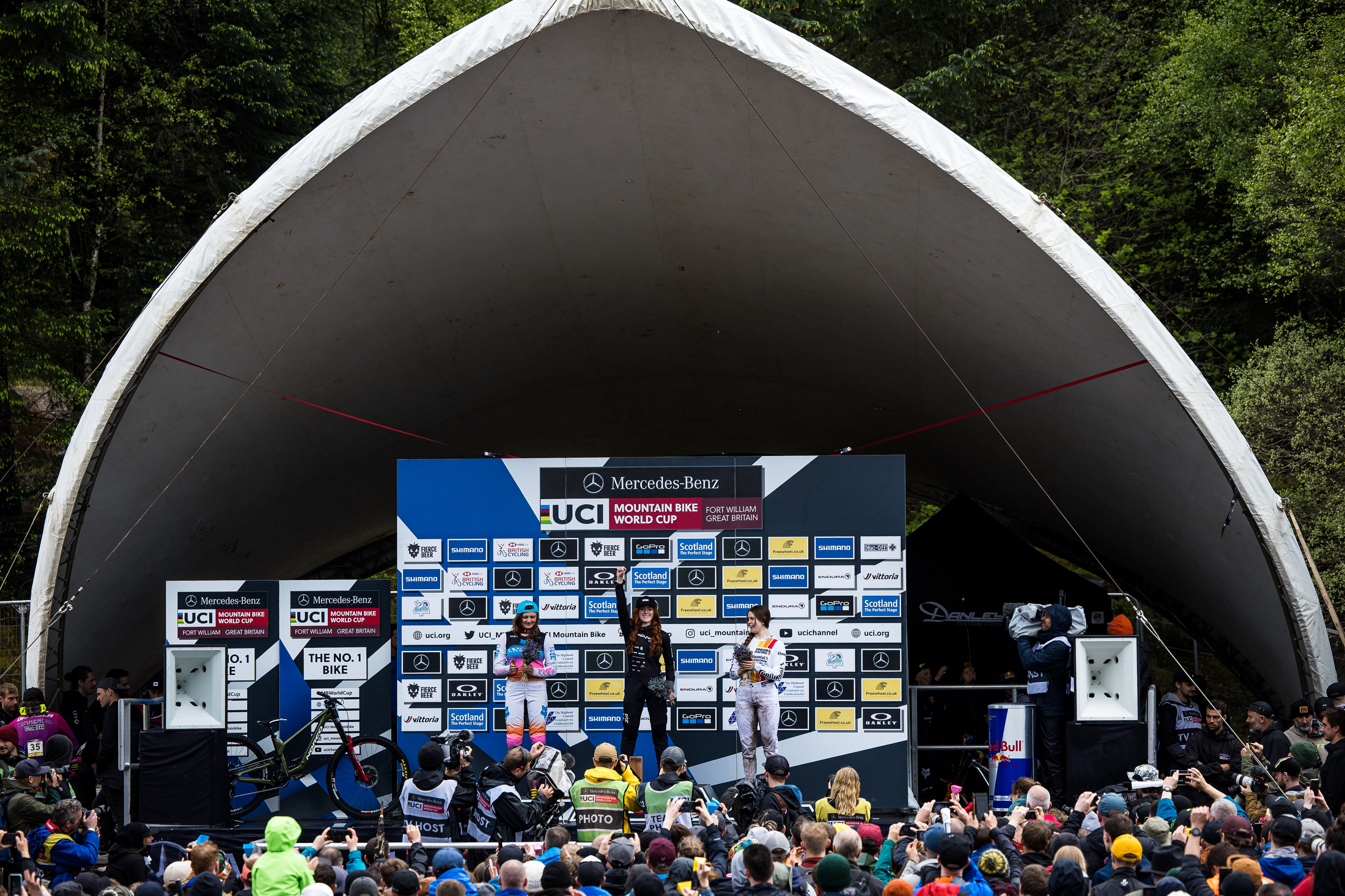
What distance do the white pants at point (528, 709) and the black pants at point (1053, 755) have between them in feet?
14.4

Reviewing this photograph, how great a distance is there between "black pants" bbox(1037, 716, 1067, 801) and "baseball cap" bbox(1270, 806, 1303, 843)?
454cm

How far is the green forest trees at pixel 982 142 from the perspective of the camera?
17.0 meters

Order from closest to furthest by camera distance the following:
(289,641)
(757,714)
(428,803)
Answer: (428,803) < (757,714) < (289,641)

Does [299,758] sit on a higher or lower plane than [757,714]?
lower

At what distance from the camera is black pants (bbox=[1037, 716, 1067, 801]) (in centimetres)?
1047

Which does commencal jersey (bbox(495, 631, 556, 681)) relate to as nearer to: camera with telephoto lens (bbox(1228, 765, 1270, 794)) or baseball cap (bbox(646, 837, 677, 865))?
baseball cap (bbox(646, 837, 677, 865))

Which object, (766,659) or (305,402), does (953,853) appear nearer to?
(766,659)

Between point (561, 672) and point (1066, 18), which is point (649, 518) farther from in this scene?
point (1066, 18)

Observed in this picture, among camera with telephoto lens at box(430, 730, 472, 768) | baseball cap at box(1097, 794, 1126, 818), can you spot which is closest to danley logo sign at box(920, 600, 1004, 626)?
camera with telephoto lens at box(430, 730, 472, 768)

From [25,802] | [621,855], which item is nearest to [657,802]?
[621,855]

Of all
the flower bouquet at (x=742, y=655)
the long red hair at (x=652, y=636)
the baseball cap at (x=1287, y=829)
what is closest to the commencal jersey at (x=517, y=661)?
the long red hair at (x=652, y=636)

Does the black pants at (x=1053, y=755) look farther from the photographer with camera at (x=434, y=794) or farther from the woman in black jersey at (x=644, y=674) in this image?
the photographer with camera at (x=434, y=794)

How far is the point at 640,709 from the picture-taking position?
1064cm

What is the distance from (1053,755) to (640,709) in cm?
362
